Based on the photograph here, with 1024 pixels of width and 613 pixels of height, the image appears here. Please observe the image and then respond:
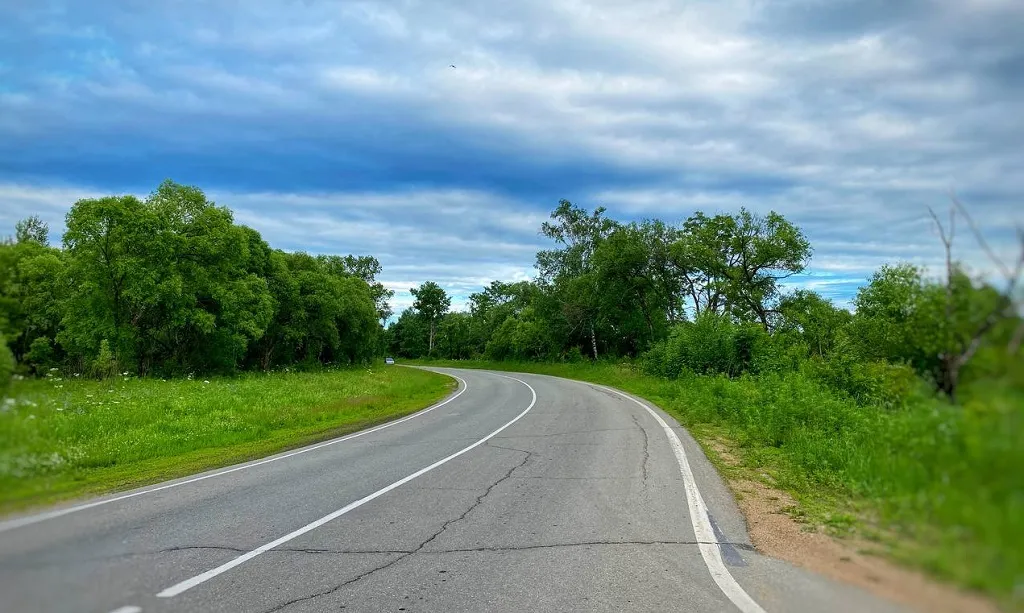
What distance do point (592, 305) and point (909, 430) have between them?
1824 inches

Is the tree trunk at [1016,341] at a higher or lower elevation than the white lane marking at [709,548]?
higher

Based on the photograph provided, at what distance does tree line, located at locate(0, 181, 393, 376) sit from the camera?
24875 millimetres

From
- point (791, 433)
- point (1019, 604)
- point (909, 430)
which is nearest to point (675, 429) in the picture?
point (791, 433)

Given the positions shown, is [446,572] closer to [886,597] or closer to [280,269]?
[886,597]

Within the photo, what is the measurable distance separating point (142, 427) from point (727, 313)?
31.0 metres

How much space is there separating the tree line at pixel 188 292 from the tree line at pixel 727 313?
1870cm

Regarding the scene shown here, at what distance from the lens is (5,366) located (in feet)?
5.73

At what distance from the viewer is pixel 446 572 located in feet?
17.3

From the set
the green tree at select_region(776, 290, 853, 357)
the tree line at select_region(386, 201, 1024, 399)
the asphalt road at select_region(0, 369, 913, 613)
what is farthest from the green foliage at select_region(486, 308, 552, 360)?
the asphalt road at select_region(0, 369, 913, 613)

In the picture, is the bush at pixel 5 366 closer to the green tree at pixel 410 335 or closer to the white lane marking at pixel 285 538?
the white lane marking at pixel 285 538

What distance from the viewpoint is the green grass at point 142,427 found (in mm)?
1746

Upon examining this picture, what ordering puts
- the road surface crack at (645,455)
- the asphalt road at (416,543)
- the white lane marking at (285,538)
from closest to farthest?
the asphalt road at (416,543) → the white lane marking at (285,538) → the road surface crack at (645,455)

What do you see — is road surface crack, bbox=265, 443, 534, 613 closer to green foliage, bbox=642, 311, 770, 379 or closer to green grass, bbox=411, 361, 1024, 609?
green grass, bbox=411, 361, 1024, 609

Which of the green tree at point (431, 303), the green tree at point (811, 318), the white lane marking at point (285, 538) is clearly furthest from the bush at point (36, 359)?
the green tree at point (431, 303)
